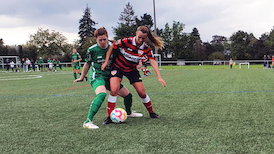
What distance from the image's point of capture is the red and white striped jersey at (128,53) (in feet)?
13.8

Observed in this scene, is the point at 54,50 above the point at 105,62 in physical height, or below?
above

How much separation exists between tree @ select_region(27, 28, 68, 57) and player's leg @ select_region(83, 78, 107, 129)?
6815 cm

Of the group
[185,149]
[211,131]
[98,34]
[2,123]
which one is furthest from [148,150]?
[2,123]

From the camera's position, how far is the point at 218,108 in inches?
211

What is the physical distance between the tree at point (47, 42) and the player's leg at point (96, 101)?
68147 millimetres

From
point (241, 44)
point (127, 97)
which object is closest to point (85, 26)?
point (241, 44)

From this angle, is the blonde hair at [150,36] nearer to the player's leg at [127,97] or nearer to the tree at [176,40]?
the player's leg at [127,97]

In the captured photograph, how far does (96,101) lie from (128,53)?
101 centimetres

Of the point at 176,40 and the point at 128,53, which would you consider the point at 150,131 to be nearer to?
the point at 128,53

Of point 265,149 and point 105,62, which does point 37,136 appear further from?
point 265,149

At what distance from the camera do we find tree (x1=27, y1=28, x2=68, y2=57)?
68.7 meters

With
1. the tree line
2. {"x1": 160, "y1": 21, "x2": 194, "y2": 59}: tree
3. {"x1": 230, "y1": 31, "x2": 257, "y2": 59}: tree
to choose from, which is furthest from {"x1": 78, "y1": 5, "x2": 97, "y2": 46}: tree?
{"x1": 230, "y1": 31, "x2": 257, "y2": 59}: tree

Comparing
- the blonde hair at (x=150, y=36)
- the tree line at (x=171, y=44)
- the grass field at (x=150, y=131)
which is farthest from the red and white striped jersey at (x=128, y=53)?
the tree line at (x=171, y=44)

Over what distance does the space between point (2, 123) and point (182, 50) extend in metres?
66.7
